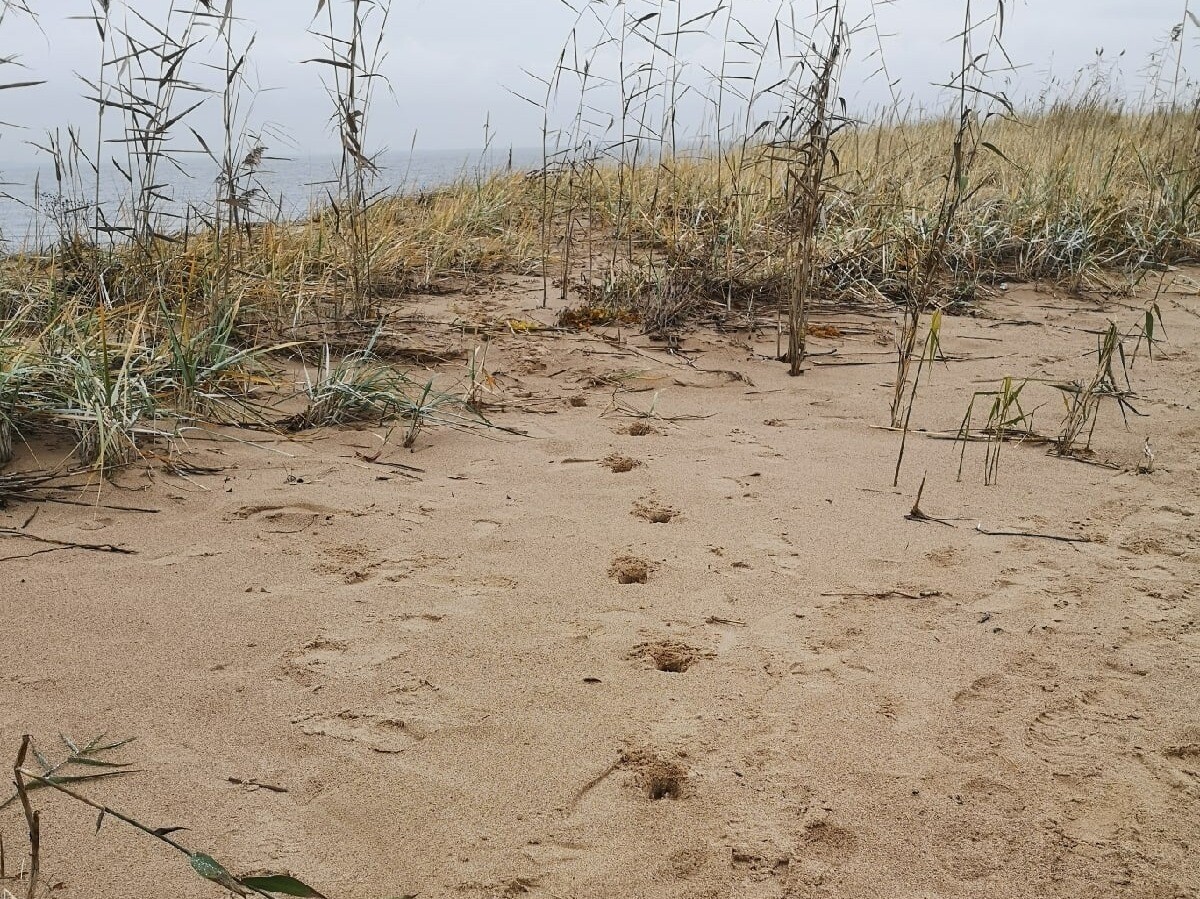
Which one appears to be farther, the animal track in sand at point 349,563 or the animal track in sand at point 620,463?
the animal track in sand at point 620,463

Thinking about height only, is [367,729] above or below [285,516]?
below

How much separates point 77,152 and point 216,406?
1.47 m

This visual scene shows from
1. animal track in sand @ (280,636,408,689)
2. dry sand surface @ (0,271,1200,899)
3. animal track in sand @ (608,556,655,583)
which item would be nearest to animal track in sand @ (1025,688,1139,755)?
dry sand surface @ (0,271,1200,899)

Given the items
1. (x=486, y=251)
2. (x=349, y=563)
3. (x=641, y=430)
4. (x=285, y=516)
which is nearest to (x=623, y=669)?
(x=349, y=563)

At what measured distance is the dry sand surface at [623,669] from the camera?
1315 millimetres

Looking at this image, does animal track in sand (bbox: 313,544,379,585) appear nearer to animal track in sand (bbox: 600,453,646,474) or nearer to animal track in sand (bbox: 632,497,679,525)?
animal track in sand (bbox: 632,497,679,525)

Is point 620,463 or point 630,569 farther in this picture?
point 620,463

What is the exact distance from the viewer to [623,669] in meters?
1.75

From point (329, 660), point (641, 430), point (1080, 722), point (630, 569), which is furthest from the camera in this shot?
point (641, 430)

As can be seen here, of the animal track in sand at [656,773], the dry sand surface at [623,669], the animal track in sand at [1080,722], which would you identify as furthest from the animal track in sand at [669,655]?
the animal track in sand at [1080,722]

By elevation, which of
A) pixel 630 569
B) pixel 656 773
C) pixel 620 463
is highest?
pixel 620 463

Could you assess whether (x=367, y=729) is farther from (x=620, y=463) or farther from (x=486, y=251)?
(x=486, y=251)

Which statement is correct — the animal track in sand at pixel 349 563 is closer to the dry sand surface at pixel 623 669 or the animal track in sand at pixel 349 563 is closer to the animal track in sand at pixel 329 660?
the dry sand surface at pixel 623 669

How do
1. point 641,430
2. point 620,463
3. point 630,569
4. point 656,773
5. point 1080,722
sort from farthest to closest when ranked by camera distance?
point 641,430, point 620,463, point 630,569, point 1080,722, point 656,773
